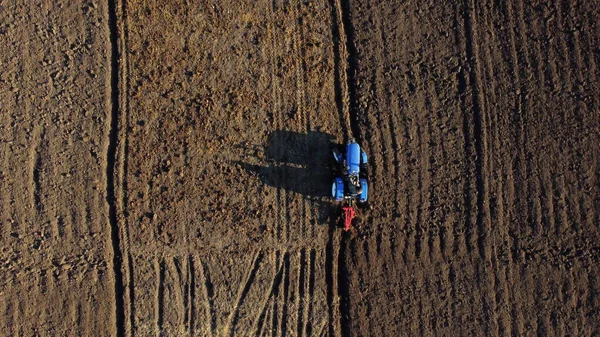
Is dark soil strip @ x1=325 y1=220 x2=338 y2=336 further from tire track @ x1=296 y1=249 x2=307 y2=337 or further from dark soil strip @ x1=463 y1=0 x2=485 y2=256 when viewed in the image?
dark soil strip @ x1=463 y1=0 x2=485 y2=256

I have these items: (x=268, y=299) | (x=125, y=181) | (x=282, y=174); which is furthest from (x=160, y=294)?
(x=282, y=174)

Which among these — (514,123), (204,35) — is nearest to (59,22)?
(204,35)

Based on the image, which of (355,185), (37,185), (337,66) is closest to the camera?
(355,185)

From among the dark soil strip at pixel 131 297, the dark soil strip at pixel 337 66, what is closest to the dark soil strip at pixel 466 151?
the dark soil strip at pixel 337 66

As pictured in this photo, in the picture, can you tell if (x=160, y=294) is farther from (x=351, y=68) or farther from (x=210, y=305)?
(x=351, y=68)

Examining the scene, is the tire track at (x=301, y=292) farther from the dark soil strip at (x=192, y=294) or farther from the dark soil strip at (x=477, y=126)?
the dark soil strip at (x=477, y=126)

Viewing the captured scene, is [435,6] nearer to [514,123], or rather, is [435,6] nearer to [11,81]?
[514,123]

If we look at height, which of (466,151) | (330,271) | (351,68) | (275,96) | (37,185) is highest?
(351,68)
